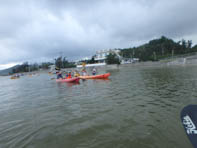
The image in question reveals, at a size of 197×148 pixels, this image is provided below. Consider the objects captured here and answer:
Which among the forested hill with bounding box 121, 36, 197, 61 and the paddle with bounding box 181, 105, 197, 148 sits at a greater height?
the forested hill with bounding box 121, 36, 197, 61

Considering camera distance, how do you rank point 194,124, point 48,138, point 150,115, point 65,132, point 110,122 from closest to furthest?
1. point 194,124
2. point 48,138
3. point 65,132
4. point 110,122
5. point 150,115

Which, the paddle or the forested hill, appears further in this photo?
the forested hill

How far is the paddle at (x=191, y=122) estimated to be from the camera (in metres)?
→ 2.22

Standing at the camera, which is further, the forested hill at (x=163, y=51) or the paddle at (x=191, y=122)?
the forested hill at (x=163, y=51)

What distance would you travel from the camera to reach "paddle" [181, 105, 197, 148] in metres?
2.22

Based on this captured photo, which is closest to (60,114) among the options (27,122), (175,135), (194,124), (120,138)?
(27,122)

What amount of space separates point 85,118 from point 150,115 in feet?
9.30

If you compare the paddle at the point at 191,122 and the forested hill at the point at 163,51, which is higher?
the forested hill at the point at 163,51

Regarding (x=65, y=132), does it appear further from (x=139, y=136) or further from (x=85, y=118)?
(x=139, y=136)

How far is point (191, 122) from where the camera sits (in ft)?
7.55

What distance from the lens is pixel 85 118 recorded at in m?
5.16

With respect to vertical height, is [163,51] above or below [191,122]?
above

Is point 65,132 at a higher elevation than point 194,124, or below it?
below

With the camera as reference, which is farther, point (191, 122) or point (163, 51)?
point (163, 51)
